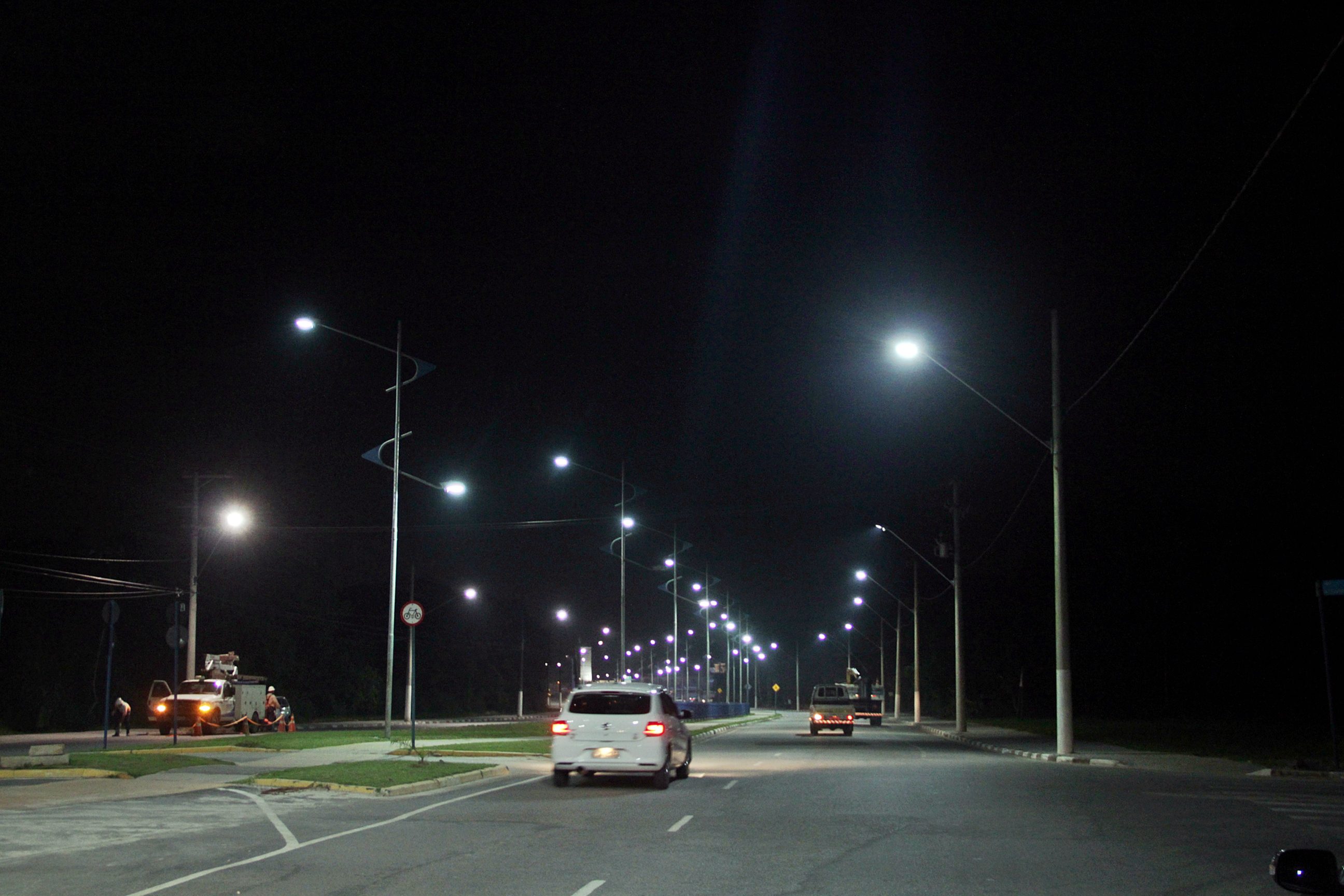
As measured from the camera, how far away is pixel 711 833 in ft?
48.4

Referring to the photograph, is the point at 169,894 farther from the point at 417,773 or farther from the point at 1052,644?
the point at 1052,644

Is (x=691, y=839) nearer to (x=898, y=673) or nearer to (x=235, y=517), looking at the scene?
(x=235, y=517)

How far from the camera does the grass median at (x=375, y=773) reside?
20.6m

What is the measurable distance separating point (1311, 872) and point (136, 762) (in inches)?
973

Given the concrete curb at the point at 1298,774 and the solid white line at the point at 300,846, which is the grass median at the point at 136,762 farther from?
the concrete curb at the point at 1298,774

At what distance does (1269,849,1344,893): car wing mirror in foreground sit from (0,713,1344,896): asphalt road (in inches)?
280

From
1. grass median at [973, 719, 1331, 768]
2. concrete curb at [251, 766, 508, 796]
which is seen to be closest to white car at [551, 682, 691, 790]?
concrete curb at [251, 766, 508, 796]

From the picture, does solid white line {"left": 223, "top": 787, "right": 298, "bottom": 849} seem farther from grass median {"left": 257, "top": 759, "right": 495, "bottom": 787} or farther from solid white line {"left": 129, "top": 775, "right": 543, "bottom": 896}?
grass median {"left": 257, "top": 759, "right": 495, "bottom": 787}

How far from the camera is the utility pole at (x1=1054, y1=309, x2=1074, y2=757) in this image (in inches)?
1208

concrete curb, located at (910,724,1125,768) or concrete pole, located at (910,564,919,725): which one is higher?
concrete pole, located at (910,564,919,725)

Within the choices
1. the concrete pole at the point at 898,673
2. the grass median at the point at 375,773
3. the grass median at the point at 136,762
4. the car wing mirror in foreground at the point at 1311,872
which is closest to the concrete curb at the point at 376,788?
the grass median at the point at 375,773

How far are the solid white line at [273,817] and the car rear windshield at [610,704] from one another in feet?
16.5

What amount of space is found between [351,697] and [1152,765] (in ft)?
271

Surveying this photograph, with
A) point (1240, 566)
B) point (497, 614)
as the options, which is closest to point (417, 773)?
point (1240, 566)
